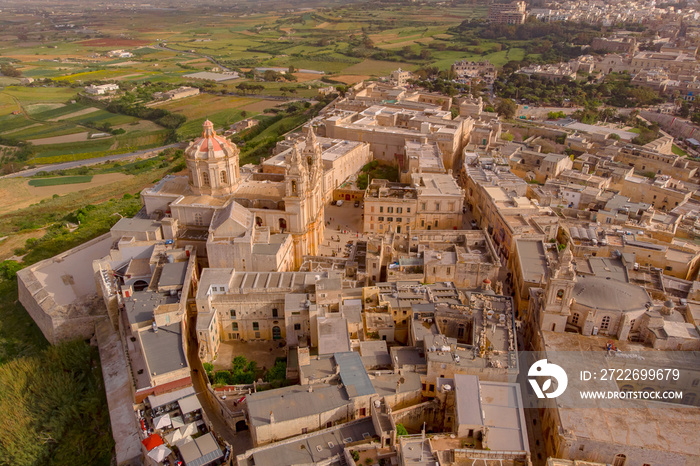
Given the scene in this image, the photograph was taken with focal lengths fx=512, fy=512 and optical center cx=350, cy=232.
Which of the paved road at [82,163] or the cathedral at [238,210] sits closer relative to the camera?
the cathedral at [238,210]

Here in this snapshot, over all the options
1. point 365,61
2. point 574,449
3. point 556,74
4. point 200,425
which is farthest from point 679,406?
point 365,61

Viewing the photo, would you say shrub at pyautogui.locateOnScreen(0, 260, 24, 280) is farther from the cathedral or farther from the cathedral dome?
the cathedral dome

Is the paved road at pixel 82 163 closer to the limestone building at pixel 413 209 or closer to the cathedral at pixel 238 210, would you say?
the cathedral at pixel 238 210

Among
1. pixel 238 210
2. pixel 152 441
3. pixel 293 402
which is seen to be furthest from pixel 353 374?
pixel 238 210

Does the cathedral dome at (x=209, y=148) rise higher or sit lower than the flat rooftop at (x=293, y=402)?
higher

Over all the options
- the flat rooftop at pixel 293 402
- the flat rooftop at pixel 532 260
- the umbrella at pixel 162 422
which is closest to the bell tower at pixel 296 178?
the flat rooftop at pixel 532 260

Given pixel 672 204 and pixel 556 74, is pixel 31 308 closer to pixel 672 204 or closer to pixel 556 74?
pixel 672 204

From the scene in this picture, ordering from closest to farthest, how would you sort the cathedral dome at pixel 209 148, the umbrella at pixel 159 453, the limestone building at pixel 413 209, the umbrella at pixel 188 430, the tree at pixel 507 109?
the umbrella at pixel 159 453 → the umbrella at pixel 188 430 → the cathedral dome at pixel 209 148 → the limestone building at pixel 413 209 → the tree at pixel 507 109
